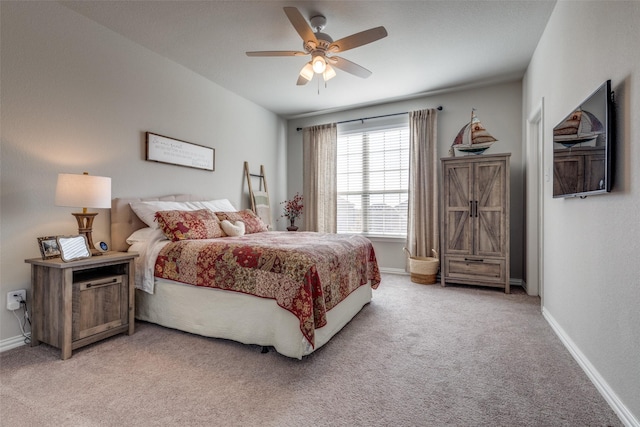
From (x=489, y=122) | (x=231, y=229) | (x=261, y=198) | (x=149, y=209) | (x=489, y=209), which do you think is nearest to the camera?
(x=149, y=209)

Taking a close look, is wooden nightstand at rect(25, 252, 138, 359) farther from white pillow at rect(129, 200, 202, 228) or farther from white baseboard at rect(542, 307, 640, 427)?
white baseboard at rect(542, 307, 640, 427)

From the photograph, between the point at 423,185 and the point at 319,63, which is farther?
the point at 423,185

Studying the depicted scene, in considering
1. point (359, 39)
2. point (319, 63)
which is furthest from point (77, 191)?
point (359, 39)

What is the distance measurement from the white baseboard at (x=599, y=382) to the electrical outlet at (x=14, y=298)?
374 centimetres

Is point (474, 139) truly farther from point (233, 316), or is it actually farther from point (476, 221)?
point (233, 316)

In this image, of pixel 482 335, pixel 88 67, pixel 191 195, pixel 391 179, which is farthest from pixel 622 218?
pixel 88 67

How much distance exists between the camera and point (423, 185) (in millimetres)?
4418

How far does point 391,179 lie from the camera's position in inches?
188

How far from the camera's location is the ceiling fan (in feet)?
7.47

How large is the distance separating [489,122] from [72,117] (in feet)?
15.4

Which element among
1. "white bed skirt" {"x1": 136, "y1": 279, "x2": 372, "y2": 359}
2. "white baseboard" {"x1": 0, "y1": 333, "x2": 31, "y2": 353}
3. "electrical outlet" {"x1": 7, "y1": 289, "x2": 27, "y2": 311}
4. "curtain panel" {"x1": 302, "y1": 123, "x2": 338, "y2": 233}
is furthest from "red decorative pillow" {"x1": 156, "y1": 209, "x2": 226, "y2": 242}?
"curtain panel" {"x1": 302, "y1": 123, "x2": 338, "y2": 233}

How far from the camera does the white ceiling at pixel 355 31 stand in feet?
8.31

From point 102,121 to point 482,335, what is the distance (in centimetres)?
379

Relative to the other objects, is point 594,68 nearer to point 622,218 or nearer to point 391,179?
point 622,218
